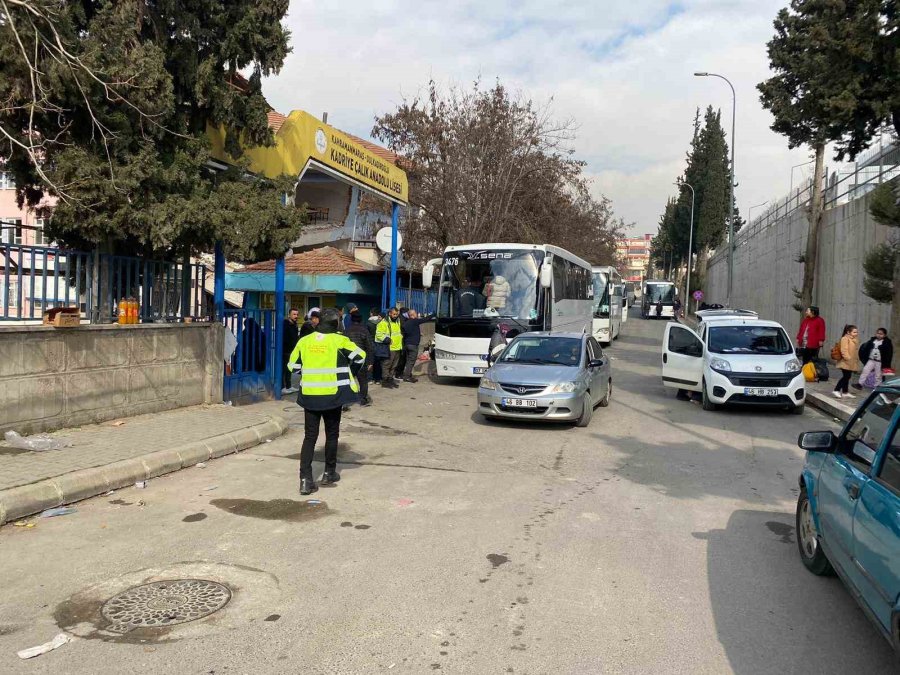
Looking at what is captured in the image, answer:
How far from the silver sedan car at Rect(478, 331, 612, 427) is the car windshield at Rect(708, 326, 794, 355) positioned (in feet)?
9.68

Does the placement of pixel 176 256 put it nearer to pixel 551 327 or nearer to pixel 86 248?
pixel 86 248

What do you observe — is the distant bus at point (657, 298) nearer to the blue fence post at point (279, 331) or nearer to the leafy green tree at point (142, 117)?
the blue fence post at point (279, 331)

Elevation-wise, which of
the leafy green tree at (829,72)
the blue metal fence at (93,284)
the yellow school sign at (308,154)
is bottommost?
the blue metal fence at (93,284)

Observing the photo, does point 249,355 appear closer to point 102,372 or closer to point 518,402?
point 102,372

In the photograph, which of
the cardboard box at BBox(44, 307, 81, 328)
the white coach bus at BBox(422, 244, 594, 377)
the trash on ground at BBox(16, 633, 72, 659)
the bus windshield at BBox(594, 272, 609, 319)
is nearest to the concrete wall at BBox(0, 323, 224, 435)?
the cardboard box at BBox(44, 307, 81, 328)

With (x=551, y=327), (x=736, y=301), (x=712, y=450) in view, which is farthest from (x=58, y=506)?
(x=736, y=301)

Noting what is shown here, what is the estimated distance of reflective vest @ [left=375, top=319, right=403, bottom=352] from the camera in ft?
50.6

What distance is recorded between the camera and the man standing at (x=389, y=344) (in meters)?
15.4

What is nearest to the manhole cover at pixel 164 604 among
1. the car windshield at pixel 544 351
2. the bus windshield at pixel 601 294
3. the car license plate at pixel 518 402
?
the car license plate at pixel 518 402

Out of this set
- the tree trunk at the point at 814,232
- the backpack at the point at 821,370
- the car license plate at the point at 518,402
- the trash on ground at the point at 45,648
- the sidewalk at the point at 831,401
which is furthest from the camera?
the tree trunk at the point at 814,232

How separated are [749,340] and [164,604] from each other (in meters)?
12.3

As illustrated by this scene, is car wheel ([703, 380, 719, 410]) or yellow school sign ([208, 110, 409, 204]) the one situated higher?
yellow school sign ([208, 110, 409, 204])

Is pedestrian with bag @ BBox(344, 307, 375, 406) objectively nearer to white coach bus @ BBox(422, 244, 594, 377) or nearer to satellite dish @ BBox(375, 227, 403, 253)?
white coach bus @ BBox(422, 244, 594, 377)

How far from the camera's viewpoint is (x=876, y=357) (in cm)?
1420
